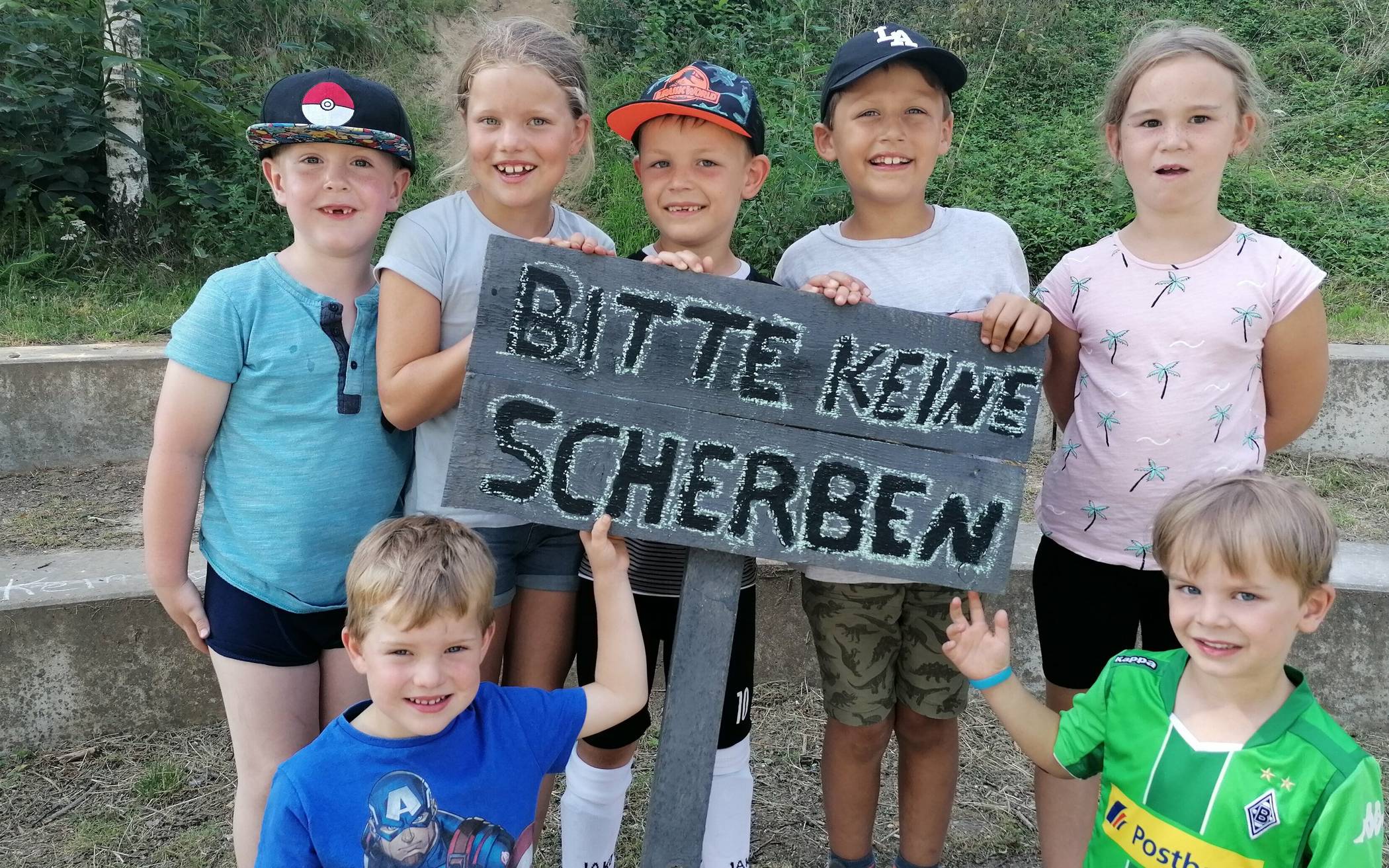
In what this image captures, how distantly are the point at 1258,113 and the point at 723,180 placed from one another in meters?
1.00

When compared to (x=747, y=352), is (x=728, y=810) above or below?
below

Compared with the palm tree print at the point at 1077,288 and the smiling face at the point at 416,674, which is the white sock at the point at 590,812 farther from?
the palm tree print at the point at 1077,288

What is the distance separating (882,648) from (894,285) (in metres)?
0.71

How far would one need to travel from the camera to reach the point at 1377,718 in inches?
116

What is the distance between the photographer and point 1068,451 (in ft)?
6.70

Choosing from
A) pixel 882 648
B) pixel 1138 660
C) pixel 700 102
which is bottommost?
pixel 882 648

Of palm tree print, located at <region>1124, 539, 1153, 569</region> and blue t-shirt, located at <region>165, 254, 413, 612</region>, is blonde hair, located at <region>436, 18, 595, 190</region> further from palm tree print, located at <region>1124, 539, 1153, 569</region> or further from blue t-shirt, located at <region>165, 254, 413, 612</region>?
palm tree print, located at <region>1124, 539, 1153, 569</region>

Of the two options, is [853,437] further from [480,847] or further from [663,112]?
[480,847]

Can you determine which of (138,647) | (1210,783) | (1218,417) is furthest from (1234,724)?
(138,647)

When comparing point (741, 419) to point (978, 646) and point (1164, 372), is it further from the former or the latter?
point (1164, 372)

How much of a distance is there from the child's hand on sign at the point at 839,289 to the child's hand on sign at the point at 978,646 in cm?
52

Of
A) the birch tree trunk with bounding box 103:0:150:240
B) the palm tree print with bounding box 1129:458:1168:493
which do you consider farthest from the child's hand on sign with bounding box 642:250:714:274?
the birch tree trunk with bounding box 103:0:150:240

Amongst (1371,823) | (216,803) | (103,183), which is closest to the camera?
(1371,823)

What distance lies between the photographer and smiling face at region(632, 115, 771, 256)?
1.98 meters
